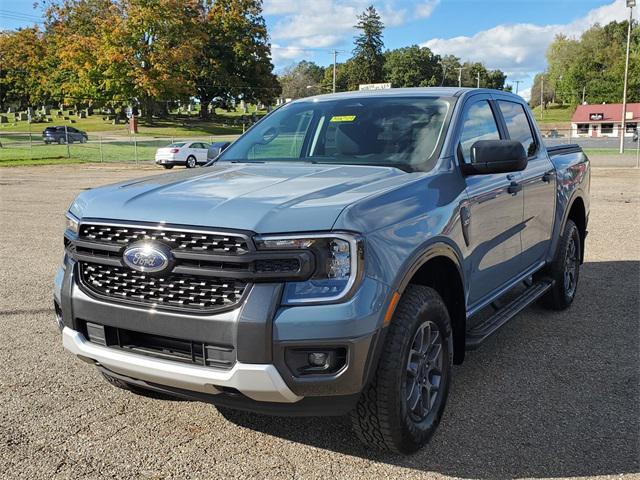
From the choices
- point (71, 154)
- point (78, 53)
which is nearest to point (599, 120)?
point (78, 53)

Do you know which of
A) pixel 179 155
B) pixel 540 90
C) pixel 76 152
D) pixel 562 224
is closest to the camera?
pixel 562 224

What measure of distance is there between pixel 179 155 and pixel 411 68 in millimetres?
108476

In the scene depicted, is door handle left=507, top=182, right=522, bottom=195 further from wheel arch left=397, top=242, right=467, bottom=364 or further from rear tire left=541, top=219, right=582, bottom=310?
rear tire left=541, top=219, right=582, bottom=310

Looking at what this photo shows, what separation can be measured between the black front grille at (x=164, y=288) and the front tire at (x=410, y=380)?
778 millimetres

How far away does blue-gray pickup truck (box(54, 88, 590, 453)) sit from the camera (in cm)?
270

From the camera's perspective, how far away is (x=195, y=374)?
279 centimetres

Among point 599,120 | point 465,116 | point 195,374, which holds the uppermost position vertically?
point 599,120

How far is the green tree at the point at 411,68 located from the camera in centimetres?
12988

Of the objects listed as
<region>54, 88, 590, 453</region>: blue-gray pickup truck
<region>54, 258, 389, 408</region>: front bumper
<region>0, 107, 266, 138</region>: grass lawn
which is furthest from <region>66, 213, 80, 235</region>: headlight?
<region>0, 107, 266, 138</region>: grass lawn

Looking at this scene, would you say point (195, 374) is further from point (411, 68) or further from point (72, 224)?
point (411, 68)

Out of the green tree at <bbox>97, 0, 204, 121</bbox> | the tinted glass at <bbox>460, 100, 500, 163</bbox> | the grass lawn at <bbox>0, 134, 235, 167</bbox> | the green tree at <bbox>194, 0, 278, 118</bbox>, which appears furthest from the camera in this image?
the green tree at <bbox>194, 0, 278, 118</bbox>

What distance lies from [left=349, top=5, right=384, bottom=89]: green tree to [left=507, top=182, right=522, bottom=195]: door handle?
124959 millimetres

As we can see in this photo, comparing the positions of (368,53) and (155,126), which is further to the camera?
(368,53)

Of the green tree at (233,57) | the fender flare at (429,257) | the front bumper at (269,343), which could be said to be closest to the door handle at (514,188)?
the fender flare at (429,257)
